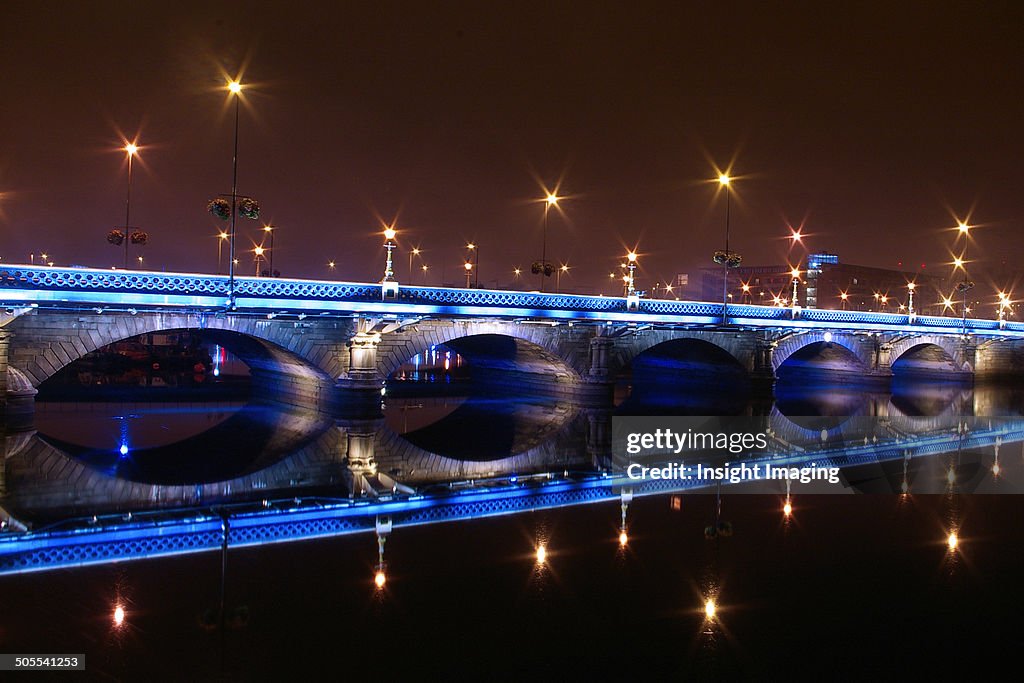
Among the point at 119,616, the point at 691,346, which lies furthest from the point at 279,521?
the point at 691,346

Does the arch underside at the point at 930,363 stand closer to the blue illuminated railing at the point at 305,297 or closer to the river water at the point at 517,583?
the blue illuminated railing at the point at 305,297

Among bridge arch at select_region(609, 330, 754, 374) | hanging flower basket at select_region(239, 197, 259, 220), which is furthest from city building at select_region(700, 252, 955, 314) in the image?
hanging flower basket at select_region(239, 197, 259, 220)

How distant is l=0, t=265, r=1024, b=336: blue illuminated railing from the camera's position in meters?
24.6

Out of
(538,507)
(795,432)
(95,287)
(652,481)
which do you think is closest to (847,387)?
(795,432)

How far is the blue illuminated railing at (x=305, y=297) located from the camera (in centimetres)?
2461

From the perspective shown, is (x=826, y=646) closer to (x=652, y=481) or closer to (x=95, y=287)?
(x=652, y=481)

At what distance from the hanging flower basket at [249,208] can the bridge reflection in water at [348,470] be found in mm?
7873

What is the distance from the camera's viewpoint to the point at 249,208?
2578 centimetres

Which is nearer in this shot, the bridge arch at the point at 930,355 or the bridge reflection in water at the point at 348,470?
the bridge reflection in water at the point at 348,470

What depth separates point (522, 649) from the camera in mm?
8734

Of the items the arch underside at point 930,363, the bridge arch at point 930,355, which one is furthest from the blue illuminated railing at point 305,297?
the arch underside at point 930,363

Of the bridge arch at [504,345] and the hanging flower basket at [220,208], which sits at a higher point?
the hanging flower basket at [220,208]

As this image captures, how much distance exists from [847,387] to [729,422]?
28.3m

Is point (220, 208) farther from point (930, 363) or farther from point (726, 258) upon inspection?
point (930, 363)
